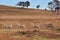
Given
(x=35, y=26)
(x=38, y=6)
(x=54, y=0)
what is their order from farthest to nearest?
(x=38, y=6) < (x=54, y=0) < (x=35, y=26)

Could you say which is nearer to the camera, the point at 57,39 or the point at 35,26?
the point at 57,39

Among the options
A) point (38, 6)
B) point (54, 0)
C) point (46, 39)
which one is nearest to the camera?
point (46, 39)

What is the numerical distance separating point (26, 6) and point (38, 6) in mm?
11902

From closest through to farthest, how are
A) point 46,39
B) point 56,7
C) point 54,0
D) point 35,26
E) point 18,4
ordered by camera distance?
point 46,39 → point 35,26 → point 54,0 → point 56,7 → point 18,4

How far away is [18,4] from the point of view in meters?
Answer: 159

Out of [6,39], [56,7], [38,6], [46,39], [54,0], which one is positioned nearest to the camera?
[6,39]

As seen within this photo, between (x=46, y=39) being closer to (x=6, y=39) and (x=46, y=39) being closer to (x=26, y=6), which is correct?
(x=6, y=39)

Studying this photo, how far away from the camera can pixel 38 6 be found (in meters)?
172

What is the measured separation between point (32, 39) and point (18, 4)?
438ft

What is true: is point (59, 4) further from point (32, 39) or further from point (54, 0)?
point (32, 39)

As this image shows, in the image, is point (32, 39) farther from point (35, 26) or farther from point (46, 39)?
point (35, 26)

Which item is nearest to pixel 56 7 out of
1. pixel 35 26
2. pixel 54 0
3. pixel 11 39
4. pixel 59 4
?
pixel 59 4

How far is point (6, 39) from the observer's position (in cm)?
2497

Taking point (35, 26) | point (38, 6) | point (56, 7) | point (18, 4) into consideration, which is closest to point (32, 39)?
point (35, 26)
